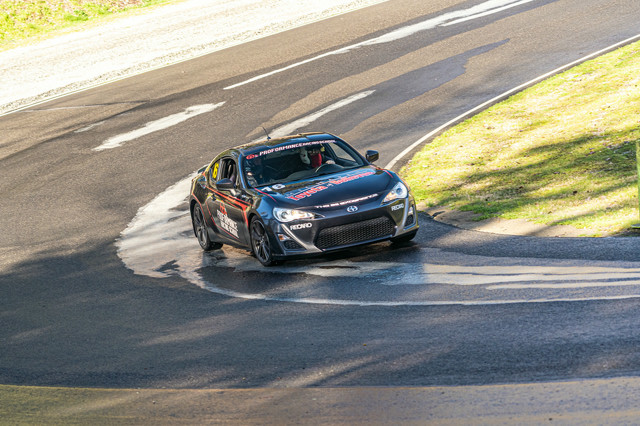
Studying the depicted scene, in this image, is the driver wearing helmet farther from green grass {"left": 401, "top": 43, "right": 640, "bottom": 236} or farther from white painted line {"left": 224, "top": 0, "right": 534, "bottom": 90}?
white painted line {"left": 224, "top": 0, "right": 534, "bottom": 90}

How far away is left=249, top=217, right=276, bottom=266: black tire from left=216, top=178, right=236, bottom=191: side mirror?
0.79 m

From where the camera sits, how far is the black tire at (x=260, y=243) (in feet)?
37.4

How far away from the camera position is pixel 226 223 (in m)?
12.6

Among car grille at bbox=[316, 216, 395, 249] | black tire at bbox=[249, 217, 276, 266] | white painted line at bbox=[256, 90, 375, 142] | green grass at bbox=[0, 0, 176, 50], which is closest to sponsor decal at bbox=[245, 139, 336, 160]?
black tire at bbox=[249, 217, 276, 266]

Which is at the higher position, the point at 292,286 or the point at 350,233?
the point at 350,233

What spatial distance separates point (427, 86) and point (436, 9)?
10.3m

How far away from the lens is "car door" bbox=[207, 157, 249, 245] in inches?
477

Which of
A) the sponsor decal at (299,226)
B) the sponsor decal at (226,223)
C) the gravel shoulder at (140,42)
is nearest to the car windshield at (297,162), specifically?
the sponsor decal at (226,223)

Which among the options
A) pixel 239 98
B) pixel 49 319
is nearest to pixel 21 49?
pixel 239 98

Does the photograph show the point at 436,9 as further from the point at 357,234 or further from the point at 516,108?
the point at 357,234

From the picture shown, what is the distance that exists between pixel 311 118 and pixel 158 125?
418 centimetres

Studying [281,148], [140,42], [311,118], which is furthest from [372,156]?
[140,42]

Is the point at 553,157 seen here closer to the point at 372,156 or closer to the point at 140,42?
the point at 372,156

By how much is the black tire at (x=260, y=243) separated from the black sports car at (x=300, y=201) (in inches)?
0.5
